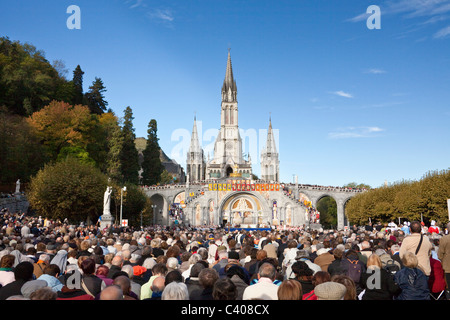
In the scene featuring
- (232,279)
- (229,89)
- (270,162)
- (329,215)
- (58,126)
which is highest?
(229,89)

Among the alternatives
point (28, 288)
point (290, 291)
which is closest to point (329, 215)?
point (290, 291)

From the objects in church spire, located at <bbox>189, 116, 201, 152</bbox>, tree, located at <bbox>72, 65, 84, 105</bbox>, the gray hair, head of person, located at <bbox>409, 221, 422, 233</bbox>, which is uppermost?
tree, located at <bbox>72, 65, 84, 105</bbox>

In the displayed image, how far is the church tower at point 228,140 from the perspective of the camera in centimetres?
8706

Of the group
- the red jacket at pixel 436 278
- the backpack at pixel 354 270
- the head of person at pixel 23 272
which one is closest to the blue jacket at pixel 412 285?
the red jacket at pixel 436 278

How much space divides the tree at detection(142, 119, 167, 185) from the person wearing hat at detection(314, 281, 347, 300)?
214 ft

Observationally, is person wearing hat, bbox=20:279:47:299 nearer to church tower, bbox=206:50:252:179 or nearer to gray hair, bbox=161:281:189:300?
gray hair, bbox=161:281:189:300

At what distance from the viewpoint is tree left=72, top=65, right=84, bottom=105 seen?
196ft

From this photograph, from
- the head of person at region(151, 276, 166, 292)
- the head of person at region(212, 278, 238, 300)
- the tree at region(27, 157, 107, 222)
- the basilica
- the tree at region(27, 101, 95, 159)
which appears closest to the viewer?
the head of person at region(212, 278, 238, 300)

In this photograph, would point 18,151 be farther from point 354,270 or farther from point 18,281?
point 354,270

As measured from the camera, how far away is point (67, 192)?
34.4m

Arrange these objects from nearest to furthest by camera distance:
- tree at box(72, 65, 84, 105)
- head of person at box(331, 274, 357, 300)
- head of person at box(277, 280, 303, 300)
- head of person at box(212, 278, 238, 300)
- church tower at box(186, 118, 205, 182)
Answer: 1. head of person at box(277, 280, 303, 300)
2. head of person at box(212, 278, 238, 300)
3. head of person at box(331, 274, 357, 300)
4. tree at box(72, 65, 84, 105)
5. church tower at box(186, 118, 205, 182)

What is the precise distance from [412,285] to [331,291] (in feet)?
6.49

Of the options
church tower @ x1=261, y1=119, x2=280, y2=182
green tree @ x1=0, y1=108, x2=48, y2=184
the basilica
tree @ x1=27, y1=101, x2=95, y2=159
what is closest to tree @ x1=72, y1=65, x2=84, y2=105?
tree @ x1=27, y1=101, x2=95, y2=159
